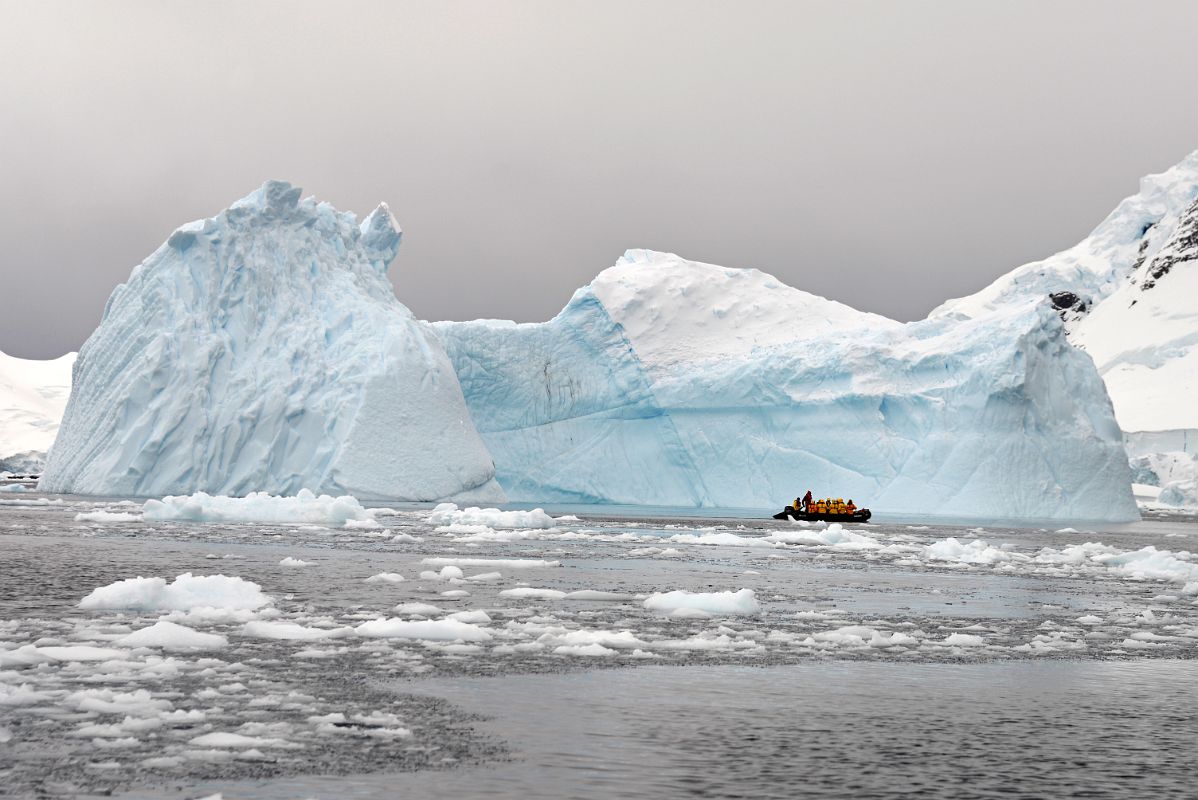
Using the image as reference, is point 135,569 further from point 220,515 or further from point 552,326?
point 552,326

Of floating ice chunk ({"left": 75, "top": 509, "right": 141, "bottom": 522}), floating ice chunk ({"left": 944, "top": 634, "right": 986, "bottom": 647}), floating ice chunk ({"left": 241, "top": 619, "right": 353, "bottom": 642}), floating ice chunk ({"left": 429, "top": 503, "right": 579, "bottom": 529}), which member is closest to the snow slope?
floating ice chunk ({"left": 429, "top": 503, "right": 579, "bottom": 529})

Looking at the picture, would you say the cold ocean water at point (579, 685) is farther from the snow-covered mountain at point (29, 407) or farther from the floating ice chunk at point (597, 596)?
the snow-covered mountain at point (29, 407)

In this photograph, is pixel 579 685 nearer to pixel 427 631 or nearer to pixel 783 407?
pixel 427 631

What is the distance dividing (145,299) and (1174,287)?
103m

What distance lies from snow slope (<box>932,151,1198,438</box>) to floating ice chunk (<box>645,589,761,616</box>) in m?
87.6

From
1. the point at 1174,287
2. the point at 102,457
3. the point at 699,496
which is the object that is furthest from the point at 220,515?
the point at 1174,287

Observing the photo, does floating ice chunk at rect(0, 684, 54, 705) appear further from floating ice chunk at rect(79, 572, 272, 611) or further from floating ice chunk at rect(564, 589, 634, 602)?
floating ice chunk at rect(564, 589, 634, 602)

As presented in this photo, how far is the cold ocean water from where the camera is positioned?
677 centimetres

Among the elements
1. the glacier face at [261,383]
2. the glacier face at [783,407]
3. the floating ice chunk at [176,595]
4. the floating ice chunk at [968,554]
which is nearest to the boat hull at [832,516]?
the glacier face at [783,407]

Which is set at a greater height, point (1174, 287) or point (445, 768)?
point (1174, 287)

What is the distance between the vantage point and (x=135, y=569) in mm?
17375

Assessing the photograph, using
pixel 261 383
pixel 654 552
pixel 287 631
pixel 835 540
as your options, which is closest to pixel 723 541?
pixel 835 540

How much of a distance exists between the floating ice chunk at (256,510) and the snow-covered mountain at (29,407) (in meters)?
59.8

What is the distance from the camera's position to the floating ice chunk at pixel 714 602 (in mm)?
14258
